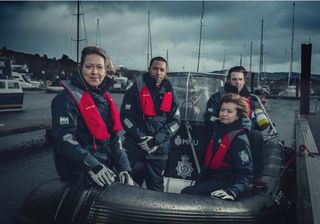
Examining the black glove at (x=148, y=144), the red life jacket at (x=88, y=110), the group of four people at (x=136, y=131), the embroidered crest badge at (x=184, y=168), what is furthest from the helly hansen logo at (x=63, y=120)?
the embroidered crest badge at (x=184, y=168)

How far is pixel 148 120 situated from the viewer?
3.65m

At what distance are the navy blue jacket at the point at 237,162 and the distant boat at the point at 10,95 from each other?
585 inches

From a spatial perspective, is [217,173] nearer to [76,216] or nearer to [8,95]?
[76,216]

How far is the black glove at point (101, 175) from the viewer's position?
2.37m

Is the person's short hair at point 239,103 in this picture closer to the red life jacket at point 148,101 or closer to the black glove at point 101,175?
the red life jacket at point 148,101

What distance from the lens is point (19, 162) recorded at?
20.1 feet

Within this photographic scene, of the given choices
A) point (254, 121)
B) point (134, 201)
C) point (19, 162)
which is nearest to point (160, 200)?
point (134, 201)

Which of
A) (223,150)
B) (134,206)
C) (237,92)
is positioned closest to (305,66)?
(237,92)

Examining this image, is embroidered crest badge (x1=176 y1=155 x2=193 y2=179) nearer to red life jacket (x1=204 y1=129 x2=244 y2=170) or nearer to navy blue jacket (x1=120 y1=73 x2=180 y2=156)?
navy blue jacket (x1=120 y1=73 x2=180 y2=156)

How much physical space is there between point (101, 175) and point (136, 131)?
48.8 inches

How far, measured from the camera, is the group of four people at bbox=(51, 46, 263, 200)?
2.42 meters

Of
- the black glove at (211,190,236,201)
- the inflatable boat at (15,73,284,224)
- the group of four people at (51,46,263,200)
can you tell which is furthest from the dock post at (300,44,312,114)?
the black glove at (211,190,236,201)

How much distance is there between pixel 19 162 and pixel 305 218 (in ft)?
17.6

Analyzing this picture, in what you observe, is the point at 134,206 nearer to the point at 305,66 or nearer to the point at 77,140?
the point at 77,140
